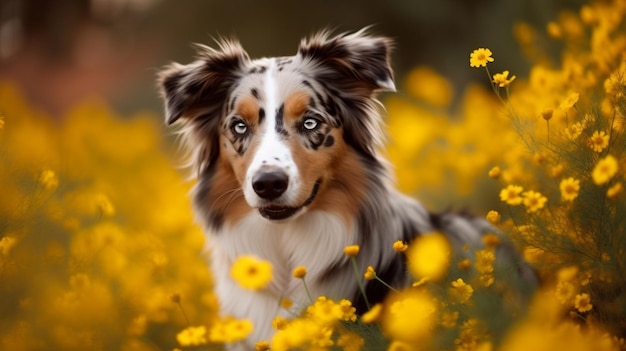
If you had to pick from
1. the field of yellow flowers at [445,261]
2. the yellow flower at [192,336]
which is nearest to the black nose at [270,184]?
the field of yellow flowers at [445,261]

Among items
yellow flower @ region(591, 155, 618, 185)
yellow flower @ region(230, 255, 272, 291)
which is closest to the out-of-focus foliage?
yellow flower @ region(230, 255, 272, 291)

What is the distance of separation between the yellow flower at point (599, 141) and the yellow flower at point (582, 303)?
1.96 feet

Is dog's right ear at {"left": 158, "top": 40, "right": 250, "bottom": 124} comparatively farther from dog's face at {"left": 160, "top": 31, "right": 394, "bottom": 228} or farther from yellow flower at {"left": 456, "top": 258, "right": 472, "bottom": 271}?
yellow flower at {"left": 456, "top": 258, "right": 472, "bottom": 271}

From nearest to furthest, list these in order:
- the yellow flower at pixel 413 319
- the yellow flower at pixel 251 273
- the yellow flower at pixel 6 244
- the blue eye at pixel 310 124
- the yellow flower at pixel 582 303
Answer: the yellow flower at pixel 413 319 < the yellow flower at pixel 251 273 < the yellow flower at pixel 582 303 < the yellow flower at pixel 6 244 < the blue eye at pixel 310 124

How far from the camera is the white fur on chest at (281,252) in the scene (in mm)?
3852

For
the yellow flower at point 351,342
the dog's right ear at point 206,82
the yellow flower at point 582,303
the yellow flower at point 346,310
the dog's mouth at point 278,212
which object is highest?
the dog's right ear at point 206,82

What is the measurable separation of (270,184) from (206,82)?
34.6 inches

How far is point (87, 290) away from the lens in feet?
12.0

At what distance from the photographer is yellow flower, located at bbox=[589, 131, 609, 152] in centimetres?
295

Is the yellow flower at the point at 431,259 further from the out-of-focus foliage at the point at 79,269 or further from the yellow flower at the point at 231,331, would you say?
the out-of-focus foliage at the point at 79,269

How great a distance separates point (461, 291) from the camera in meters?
2.80

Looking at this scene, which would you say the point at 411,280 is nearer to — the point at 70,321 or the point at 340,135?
the point at 340,135

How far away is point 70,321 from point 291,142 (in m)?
1.36

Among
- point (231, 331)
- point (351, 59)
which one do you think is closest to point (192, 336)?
point (231, 331)
